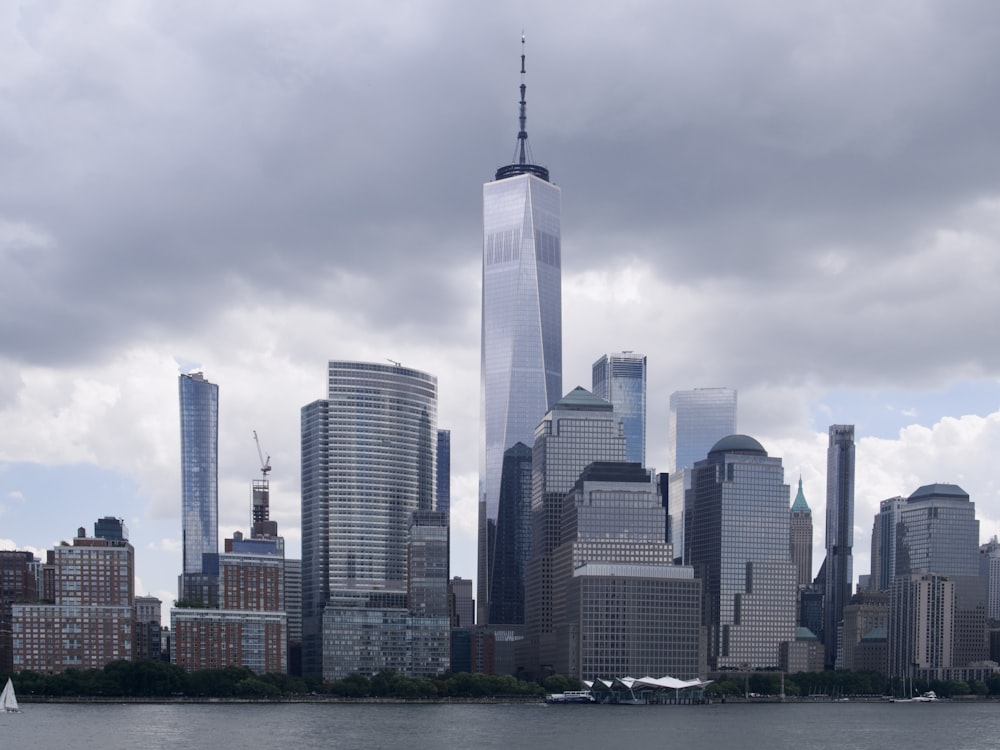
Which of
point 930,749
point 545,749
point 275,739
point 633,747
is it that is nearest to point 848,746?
point 930,749

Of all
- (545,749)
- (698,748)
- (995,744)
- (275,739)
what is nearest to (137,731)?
(275,739)

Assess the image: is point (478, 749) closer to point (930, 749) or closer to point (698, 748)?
point (698, 748)

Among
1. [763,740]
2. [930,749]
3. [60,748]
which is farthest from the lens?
[763,740]

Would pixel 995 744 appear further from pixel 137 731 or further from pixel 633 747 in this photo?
pixel 137 731

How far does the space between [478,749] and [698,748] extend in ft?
87.8

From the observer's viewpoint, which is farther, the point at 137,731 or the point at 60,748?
the point at 137,731

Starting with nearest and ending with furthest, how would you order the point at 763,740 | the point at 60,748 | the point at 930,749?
the point at 60,748 → the point at 930,749 → the point at 763,740

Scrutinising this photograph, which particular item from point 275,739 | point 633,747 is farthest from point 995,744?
point 275,739

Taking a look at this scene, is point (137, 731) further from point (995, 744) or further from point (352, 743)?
point (995, 744)

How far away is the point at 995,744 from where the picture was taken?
193m

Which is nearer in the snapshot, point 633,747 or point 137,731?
point 633,747

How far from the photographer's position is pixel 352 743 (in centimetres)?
18025

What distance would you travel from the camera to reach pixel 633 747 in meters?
182

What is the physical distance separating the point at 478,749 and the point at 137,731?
166 ft
